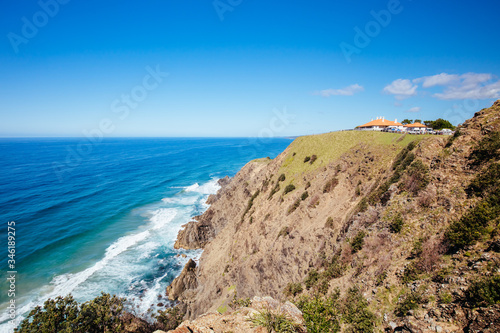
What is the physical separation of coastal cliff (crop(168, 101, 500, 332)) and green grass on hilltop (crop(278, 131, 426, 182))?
0.87 ft

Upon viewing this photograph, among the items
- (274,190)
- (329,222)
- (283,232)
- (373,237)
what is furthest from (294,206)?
(373,237)

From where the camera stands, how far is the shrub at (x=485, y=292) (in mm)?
8930

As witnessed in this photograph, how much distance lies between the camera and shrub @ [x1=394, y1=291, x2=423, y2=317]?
1152 centimetres

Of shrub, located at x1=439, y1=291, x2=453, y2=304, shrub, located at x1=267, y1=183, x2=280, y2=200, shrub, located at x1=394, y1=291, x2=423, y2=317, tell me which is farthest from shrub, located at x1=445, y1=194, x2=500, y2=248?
shrub, located at x1=267, y1=183, x2=280, y2=200

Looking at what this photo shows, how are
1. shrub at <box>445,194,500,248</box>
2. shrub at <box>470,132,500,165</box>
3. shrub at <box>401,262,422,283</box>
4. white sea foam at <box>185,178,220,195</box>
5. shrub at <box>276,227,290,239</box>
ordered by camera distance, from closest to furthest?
1. shrub at <box>445,194,500,248</box>
2. shrub at <box>401,262,422,283</box>
3. shrub at <box>470,132,500,165</box>
4. shrub at <box>276,227,290,239</box>
5. white sea foam at <box>185,178,220,195</box>

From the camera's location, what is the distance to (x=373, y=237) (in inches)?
716

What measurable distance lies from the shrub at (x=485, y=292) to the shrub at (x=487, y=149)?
417 inches

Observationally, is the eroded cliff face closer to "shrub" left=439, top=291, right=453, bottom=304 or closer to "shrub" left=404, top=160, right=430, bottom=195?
"shrub" left=404, top=160, right=430, bottom=195

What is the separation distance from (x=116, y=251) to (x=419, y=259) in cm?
5195

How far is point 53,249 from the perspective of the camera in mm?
44406

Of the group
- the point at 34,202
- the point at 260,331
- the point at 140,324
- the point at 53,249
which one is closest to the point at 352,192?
the point at 260,331

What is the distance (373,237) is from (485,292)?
Result: 9029 mm

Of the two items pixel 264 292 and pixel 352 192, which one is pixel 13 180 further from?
pixel 352 192

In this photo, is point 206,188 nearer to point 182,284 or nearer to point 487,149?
point 182,284
